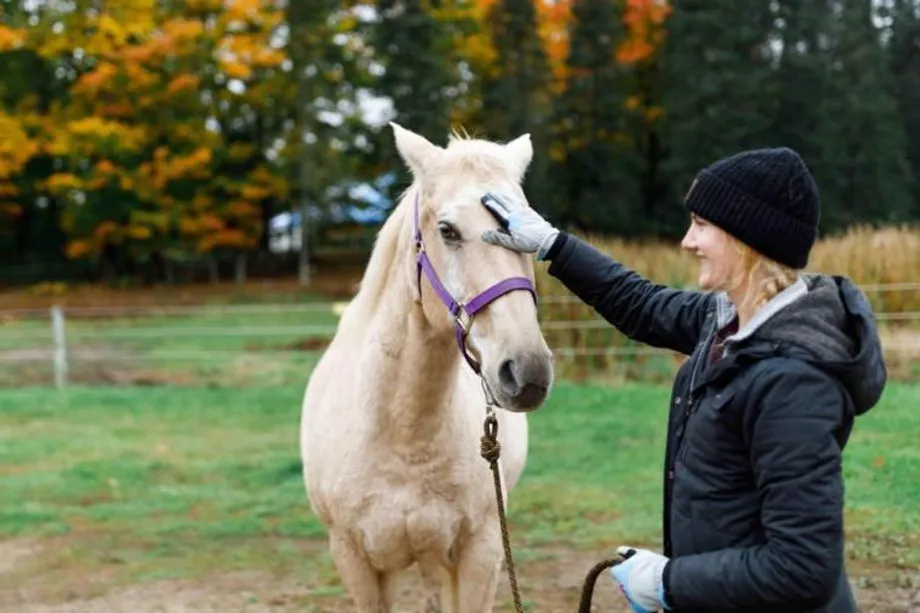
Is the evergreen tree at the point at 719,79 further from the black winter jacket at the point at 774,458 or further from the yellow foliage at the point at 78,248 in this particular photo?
the black winter jacket at the point at 774,458

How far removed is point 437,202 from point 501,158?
0.20m

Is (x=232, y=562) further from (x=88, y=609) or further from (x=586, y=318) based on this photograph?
(x=586, y=318)

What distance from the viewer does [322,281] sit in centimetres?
2281

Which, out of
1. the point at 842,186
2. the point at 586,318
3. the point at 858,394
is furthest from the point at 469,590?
the point at 842,186

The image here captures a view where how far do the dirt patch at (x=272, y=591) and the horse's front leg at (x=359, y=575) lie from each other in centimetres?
132

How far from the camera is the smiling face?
1557 mm

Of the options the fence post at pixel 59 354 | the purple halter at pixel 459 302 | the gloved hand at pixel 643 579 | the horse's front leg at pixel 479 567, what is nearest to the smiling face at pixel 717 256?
the gloved hand at pixel 643 579

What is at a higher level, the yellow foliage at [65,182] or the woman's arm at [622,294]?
the yellow foliage at [65,182]

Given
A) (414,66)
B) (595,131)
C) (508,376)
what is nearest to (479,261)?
(508,376)

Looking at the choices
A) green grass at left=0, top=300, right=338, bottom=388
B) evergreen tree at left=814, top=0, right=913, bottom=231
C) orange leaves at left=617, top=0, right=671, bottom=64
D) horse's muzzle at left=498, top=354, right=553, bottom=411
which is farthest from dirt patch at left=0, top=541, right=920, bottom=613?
orange leaves at left=617, top=0, right=671, bottom=64

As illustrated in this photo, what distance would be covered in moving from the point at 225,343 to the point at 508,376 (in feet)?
41.3

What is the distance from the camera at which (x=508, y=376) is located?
6.78 feet

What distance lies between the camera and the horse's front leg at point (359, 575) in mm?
2877

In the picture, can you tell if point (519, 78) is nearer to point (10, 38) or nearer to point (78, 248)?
point (78, 248)
